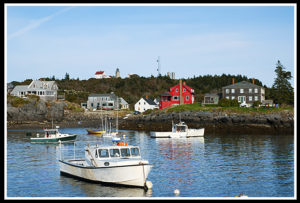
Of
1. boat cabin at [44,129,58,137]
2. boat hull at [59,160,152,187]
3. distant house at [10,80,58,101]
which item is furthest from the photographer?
distant house at [10,80,58,101]

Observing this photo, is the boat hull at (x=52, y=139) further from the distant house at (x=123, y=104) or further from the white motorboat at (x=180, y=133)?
the distant house at (x=123, y=104)

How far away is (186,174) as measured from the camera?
32.2 m

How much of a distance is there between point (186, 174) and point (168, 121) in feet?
179

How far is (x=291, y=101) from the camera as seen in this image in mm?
91625

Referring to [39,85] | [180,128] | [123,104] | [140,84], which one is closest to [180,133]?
[180,128]

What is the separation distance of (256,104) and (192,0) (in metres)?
69.3

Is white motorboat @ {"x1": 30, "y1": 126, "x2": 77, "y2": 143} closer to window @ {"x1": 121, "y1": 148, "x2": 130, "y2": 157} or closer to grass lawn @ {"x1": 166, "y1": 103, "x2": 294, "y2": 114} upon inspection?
window @ {"x1": 121, "y1": 148, "x2": 130, "y2": 157}

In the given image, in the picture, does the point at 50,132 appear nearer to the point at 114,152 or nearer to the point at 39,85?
the point at 114,152

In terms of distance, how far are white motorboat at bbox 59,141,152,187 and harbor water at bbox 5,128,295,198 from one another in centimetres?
57

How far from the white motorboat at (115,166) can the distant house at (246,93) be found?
255 ft

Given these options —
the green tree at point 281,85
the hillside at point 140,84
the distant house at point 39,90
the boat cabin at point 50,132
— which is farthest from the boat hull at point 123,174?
the hillside at point 140,84

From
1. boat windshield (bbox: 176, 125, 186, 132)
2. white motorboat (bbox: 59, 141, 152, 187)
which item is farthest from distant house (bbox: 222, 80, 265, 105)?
white motorboat (bbox: 59, 141, 152, 187)

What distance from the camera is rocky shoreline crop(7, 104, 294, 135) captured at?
75188 mm

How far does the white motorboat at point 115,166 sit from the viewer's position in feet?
85.1
